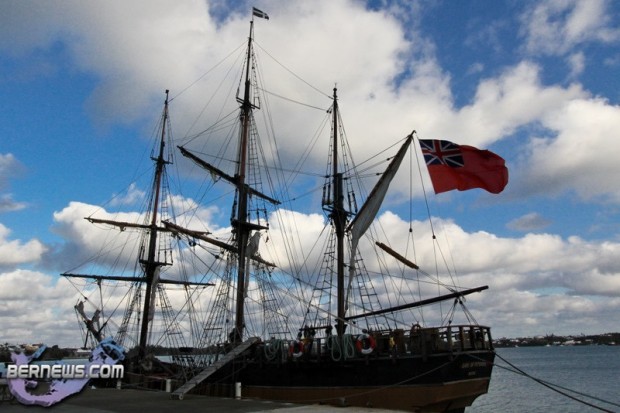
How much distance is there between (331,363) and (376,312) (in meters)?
3.88

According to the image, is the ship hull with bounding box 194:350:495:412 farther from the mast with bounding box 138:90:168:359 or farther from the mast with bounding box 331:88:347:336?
the mast with bounding box 138:90:168:359

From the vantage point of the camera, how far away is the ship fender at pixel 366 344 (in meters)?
22.3

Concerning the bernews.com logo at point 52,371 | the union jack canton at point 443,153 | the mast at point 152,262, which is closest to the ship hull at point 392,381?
the union jack canton at point 443,153

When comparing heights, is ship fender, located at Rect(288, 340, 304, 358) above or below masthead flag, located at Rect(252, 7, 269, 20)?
below

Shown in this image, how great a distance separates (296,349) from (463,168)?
12005 millimetres

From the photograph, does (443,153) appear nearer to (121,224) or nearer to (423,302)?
(423,302)

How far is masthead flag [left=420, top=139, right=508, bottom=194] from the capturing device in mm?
22453

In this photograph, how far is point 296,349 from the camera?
992 inches

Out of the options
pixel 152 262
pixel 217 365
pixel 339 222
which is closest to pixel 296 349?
pixel 217 365

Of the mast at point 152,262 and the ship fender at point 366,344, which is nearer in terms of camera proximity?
the ship fender at point 366,344

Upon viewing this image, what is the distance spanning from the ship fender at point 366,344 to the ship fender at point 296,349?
3467mm

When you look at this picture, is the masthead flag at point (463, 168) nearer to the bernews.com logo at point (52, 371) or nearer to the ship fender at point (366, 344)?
the ship fender at point (366, 344)

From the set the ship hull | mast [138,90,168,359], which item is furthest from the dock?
mast [138,90,168,359]

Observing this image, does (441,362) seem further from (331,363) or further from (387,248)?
(387,248)
